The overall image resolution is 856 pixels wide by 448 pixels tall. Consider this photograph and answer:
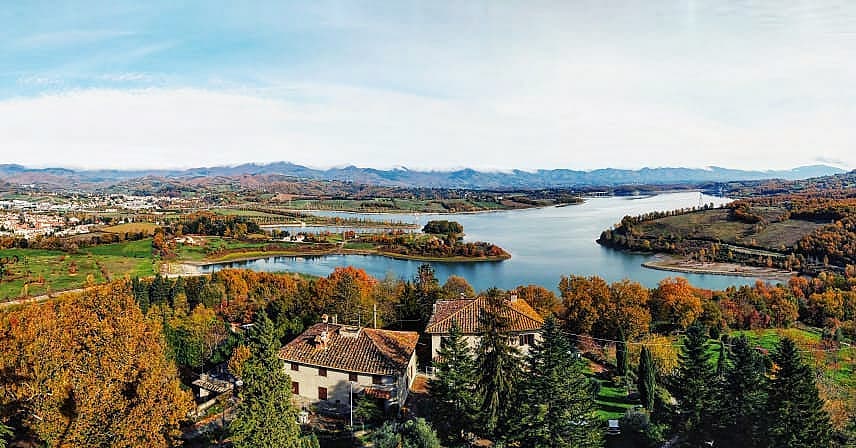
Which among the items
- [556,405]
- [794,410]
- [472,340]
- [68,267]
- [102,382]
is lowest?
[68,267]

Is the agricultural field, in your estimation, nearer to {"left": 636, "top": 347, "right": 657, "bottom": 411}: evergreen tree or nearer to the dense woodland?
the dense woodland

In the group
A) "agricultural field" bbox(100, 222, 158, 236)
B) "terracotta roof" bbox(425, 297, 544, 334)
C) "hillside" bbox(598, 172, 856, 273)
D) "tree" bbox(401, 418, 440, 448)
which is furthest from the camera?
"agricultural field" bbox(100, 222, 158, 236)

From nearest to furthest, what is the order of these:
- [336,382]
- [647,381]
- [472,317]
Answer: [336,382], [647,381], [472,317]

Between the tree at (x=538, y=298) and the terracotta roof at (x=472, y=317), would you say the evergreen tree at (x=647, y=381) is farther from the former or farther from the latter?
the tree at (x=538, y=298)

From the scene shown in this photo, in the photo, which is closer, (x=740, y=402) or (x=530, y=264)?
(x=740, y=402)

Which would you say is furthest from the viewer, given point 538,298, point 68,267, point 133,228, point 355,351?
point 133,228

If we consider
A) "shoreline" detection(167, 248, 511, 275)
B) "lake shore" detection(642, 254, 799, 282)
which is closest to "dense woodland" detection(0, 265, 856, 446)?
"lake shore" detection(642, 254, 799, 282)

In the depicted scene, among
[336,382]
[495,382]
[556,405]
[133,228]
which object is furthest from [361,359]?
[133,228]

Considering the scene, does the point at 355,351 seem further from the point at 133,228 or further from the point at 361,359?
the point at 133,228
